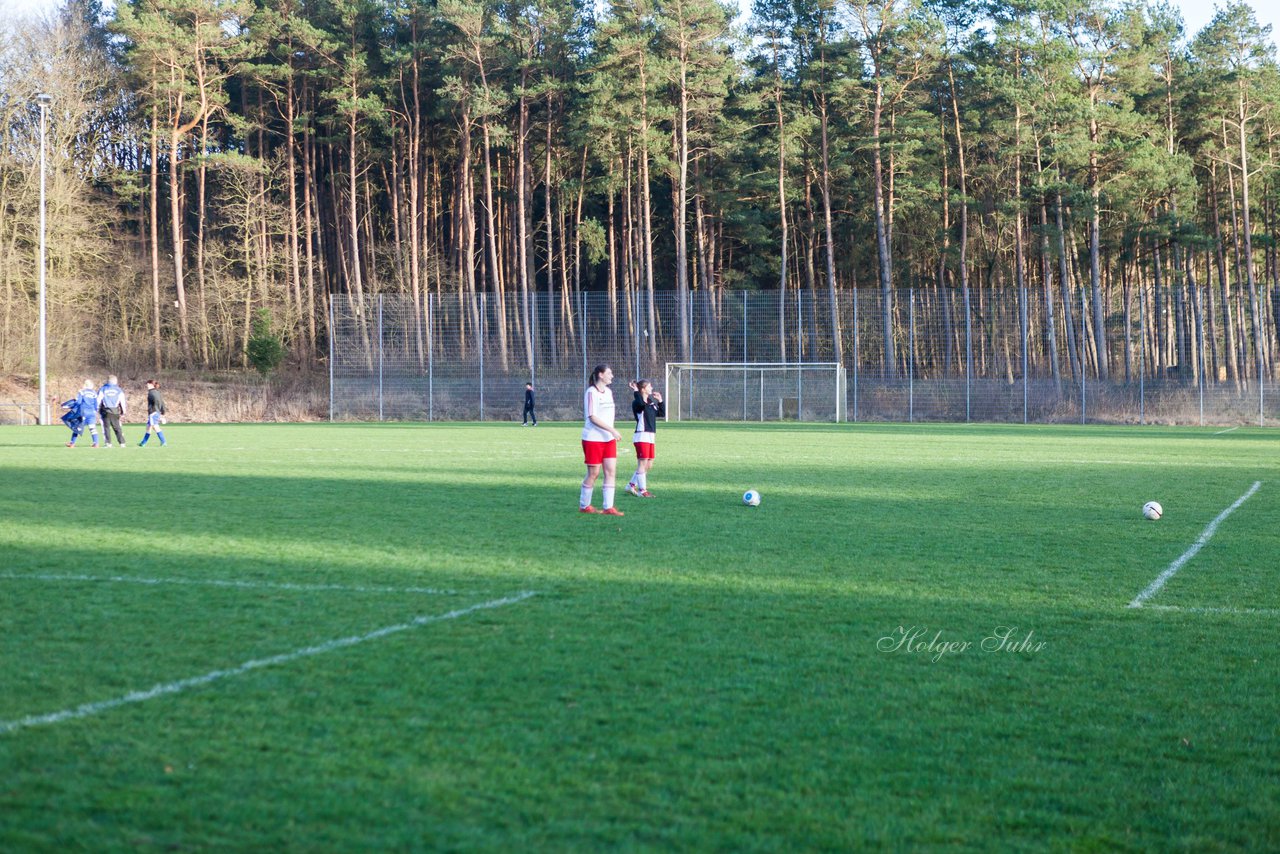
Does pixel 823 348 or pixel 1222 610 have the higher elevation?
pixel 823 348

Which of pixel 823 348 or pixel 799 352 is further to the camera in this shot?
pixel 823 348

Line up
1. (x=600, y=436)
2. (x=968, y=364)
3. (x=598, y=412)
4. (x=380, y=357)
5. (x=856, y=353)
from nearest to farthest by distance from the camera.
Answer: (x=598, y=412) < (x=600, y=436) < (x=968, y=364) < (x=856, y=353) < (x=380, y=357)

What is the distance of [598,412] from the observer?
1313 centimetres

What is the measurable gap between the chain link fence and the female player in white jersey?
33223mm

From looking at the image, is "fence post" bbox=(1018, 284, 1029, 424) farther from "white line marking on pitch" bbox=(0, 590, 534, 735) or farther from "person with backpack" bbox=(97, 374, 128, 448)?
"white line marking on pitch" bbox=(0, 590, 534, 735)

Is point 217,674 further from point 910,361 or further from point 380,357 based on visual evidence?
point 380,357

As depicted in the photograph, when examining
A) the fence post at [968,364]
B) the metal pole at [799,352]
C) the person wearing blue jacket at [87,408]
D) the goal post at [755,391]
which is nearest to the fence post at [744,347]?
the goal post at [755,391]

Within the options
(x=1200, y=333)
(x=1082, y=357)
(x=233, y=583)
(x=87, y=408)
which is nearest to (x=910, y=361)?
(x=1082, y=357)

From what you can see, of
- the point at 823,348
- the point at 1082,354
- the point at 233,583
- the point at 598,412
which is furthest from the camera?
the point at 823,348

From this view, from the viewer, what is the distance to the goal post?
4644cm

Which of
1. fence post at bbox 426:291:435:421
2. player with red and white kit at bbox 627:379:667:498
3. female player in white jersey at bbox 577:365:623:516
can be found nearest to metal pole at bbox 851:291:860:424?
fence post at bbox 426:291:435:421

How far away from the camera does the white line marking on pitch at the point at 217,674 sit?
5086 mm

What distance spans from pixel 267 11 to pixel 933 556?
5271 cm

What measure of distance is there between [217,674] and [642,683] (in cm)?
211
